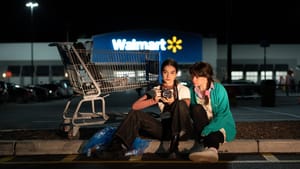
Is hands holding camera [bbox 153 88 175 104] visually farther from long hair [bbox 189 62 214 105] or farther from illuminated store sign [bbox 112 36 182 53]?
illuminated store sign [bbox 112 36 182 53]

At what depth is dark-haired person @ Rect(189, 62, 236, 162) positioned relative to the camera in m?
6.80

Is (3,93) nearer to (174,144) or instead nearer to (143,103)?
(143,103)

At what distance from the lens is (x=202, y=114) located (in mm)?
6914

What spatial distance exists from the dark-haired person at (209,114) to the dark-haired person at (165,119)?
0.56ft

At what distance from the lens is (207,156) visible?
6.70m

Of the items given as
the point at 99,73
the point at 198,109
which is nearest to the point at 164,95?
the point at 198,109

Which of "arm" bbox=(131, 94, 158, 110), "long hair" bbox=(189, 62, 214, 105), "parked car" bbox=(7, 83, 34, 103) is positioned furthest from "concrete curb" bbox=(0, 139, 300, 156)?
"parked car" bbox=(7, 83, 34, 103)

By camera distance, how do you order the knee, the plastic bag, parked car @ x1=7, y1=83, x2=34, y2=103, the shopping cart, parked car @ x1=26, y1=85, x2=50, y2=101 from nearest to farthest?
the knee
the plastic bag
the shopping cart
parked car @ x1=7, y1=83, x2=34, y2=103
parked car @ x1=26, y1=85, x2=50, y2=101

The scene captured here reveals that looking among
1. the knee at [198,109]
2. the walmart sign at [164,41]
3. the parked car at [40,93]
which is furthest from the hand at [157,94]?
the walmart sign at [164,41]

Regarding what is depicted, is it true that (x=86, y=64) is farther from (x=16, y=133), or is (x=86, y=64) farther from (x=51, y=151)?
(x=16, y=133)

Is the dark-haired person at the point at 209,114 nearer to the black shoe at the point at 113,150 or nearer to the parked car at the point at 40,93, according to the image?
the black shoe at the point at 113,150

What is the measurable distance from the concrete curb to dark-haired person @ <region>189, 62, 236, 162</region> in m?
0.91

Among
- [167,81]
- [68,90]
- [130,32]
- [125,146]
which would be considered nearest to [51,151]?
[125,146]

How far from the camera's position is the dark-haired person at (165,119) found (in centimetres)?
700
